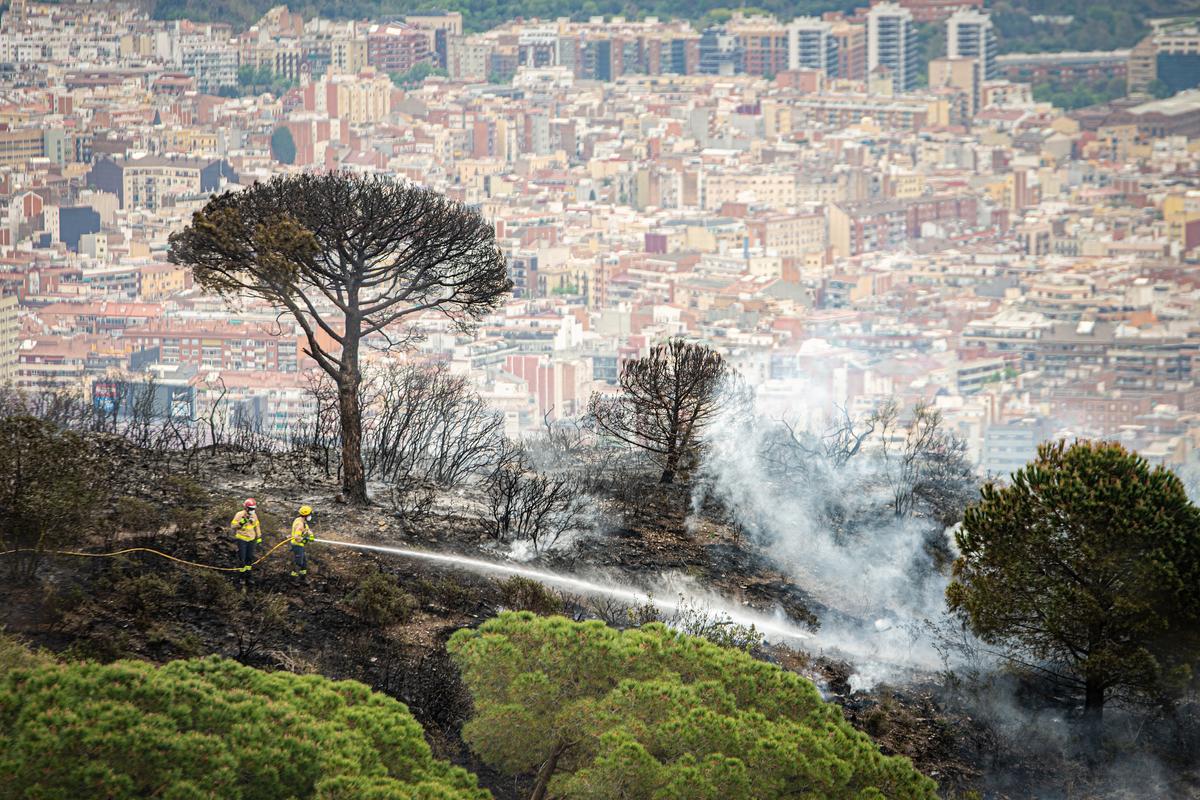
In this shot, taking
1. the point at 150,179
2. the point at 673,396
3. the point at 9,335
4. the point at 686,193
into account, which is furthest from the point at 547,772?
the point at 686,193

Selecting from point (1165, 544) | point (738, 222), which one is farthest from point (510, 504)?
point (738, 222)

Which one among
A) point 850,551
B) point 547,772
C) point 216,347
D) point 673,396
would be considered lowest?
point 216,347

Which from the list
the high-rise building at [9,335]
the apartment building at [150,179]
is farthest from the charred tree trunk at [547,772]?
the apartment building at [150,179]

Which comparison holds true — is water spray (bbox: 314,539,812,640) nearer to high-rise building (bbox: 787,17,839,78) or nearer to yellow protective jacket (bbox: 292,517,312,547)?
yellow protective jacket (bbox: 292,517,312,547)

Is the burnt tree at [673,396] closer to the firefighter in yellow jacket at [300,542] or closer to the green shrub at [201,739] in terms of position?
the firefighter in yellow jacket at [300,542]

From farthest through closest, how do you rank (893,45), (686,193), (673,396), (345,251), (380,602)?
(893,45)
(686,193)
(673,396)
(345,251)
(380,602)

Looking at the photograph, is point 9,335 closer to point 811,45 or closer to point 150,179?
point 150,179

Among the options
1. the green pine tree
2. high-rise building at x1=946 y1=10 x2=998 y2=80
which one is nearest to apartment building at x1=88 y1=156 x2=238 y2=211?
high-rise building at x1=946 y1=10 x2=998 y2=80
